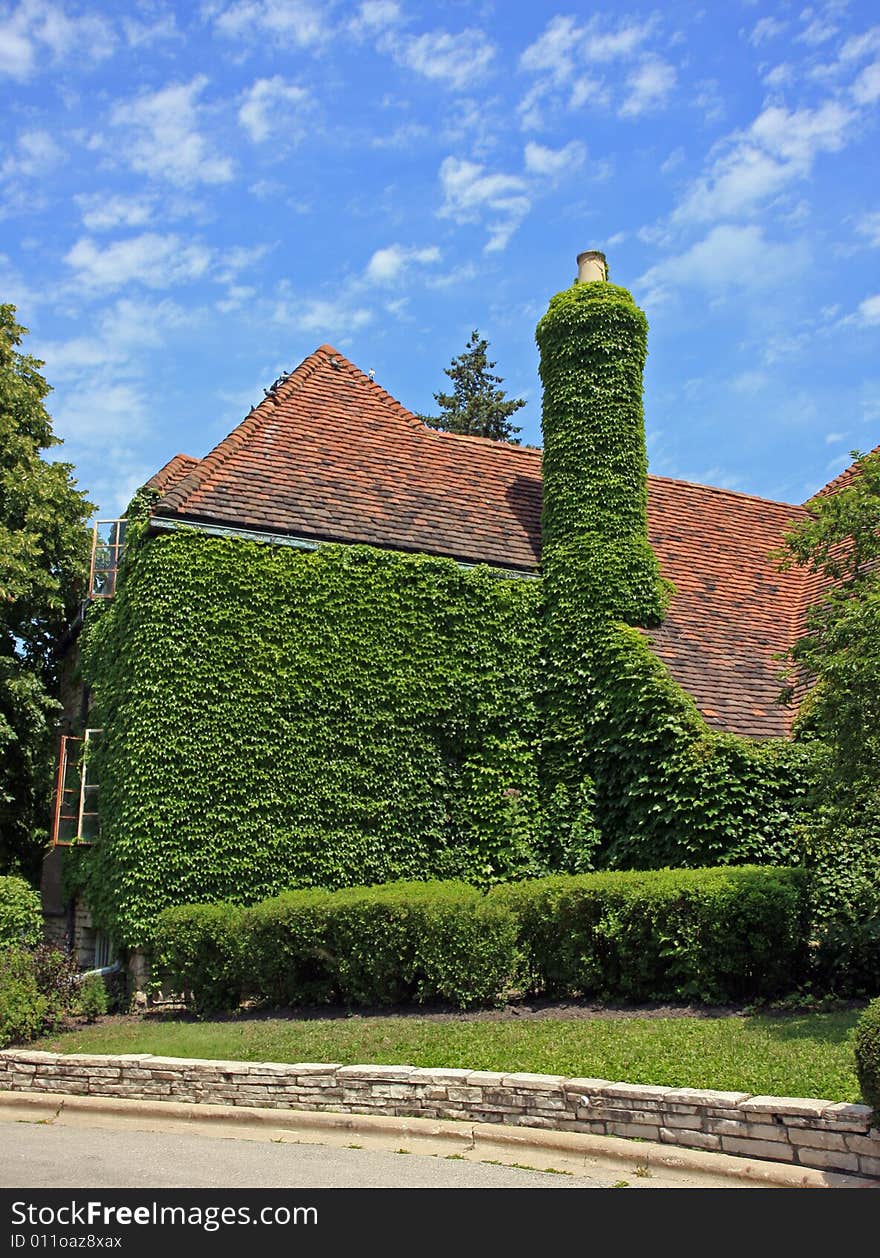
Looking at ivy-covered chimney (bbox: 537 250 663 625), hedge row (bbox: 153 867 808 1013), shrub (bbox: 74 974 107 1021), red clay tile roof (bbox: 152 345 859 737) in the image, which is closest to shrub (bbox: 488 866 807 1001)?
hedge row (bbox: 153 867 808 1013)

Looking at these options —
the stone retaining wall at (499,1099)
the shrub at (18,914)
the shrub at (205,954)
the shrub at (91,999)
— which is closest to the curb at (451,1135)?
the stone retaining wall at (499,1099)

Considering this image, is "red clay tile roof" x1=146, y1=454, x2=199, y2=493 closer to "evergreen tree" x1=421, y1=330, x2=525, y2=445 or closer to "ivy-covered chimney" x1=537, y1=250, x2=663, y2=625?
"ivy-covered chimney" x1=537, y1=250, x2=663, y2=625

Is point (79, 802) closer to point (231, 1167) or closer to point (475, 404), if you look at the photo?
point (231, 1167)

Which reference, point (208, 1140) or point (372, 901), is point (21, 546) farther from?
point (208, 1140)

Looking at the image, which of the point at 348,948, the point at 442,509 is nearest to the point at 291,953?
the point at 348,948

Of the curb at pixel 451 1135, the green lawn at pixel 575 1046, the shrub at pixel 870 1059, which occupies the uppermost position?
the shrub at pixel 870 1059

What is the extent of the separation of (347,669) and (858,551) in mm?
7493

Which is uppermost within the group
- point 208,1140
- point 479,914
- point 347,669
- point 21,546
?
point 21,546

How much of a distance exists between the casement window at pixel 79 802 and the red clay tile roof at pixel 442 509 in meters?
4.30

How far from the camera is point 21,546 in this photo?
2159 centimetres

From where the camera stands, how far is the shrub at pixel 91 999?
558 inches

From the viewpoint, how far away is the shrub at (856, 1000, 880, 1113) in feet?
21.9

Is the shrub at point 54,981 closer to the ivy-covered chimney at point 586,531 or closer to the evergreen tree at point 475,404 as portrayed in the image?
the ivy-covered chimney at point 586,531
